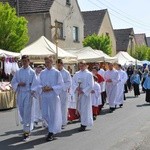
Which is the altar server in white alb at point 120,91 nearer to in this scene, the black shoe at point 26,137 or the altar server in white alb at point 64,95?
the altar server in white alb at point 64,95

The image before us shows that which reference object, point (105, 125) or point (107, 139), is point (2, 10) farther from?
point (107, 139)

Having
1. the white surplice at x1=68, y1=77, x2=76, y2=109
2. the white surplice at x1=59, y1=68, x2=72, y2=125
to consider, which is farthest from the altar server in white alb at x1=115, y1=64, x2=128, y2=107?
the white surplice at x1=59, y1=68, x2=72, y2=125

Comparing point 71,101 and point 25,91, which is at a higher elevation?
point 25,91

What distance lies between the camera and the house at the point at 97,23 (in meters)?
51.9

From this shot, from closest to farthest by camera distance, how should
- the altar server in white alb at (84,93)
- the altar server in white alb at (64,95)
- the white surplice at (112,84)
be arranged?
the altar server in white alb at (84,93)
the altar server in white alb at (64,95)
the white surplice at (112,84)

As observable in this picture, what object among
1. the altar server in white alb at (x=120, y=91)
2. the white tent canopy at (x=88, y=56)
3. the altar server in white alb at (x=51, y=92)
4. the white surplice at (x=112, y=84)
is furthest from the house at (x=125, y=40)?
the altar server in white alb at (x=51, y=92)

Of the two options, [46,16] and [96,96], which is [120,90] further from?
[46,16]

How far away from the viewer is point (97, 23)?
172ft

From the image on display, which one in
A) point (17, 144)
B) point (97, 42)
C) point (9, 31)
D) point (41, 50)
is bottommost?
point (17, 144)

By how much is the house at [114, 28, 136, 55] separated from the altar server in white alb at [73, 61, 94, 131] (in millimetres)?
52516

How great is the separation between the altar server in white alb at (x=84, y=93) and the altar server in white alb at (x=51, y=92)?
1.58m

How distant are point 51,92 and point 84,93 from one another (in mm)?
1789

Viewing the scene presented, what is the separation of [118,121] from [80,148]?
4676mm

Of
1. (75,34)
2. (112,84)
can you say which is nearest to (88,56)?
(112,84)
